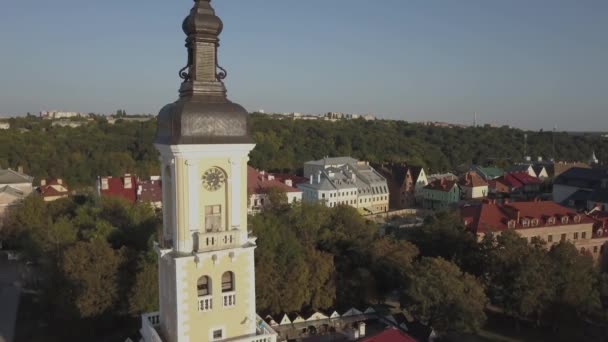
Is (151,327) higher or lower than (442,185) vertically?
higher

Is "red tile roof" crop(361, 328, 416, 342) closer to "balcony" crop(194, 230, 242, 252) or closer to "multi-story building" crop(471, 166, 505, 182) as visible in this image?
"balcony" crop(194, 230, 242, 252)

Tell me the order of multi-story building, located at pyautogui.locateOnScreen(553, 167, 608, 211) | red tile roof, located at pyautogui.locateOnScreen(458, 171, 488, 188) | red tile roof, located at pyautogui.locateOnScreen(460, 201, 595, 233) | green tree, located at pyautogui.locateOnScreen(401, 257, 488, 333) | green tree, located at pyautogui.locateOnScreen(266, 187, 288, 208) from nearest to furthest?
green tree, located at pyautogui.locateOnScreen(401, 257, 488, 333) → red tile roof, located at pyautogui.locateOnScreen(460, 201, 595, 233) → green tree, located at pyautogui.locateOnScreen(266, 187, 288, 208) → multi-story building, located at pyautogui.locateOnScreen(553, 167, 608, 211) → red tile roof, located at pyautogui.locateOnScreen(458, 171, 488, 188)

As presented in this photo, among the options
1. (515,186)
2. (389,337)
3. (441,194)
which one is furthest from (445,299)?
(515,186)

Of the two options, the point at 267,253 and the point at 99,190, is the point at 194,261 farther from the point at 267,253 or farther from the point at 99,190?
the point at 99,190

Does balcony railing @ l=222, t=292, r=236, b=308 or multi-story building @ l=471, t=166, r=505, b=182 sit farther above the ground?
balcony railing @ l=222, t=292, r=236, b=308

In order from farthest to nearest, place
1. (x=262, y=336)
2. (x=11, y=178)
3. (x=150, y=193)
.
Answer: (x=11, y=178) < (x=150, y=193) < (x=262, y=336)

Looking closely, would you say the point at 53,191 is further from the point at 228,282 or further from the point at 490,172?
the point at 490,172

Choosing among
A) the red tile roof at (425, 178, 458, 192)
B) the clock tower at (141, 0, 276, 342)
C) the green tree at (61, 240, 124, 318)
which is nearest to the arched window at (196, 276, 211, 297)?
the clock tower at (141, 0, 276, 342)
